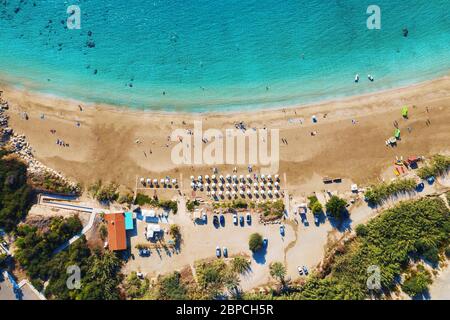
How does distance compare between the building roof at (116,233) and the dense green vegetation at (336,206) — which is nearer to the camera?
the dense green vegetation at (336,206)

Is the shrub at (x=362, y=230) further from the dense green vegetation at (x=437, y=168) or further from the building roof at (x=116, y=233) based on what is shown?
the building roof at (x=116, y=233)

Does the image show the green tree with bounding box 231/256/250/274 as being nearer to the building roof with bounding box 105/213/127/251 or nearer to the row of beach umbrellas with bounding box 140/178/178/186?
the row of beach umbrellas with bounding box 140/178/178/186

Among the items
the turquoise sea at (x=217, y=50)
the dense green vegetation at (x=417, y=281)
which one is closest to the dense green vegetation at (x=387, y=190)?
the dense green vegetation at (x=417, y=281)

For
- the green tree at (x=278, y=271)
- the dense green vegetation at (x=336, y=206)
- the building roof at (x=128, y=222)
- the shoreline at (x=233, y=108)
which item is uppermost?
the shoreline at (x=233, y=108)

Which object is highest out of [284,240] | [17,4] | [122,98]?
[17,4]

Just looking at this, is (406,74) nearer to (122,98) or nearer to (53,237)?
(122,98)

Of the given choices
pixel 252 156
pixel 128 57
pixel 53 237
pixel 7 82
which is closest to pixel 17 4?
pixel 7 82
